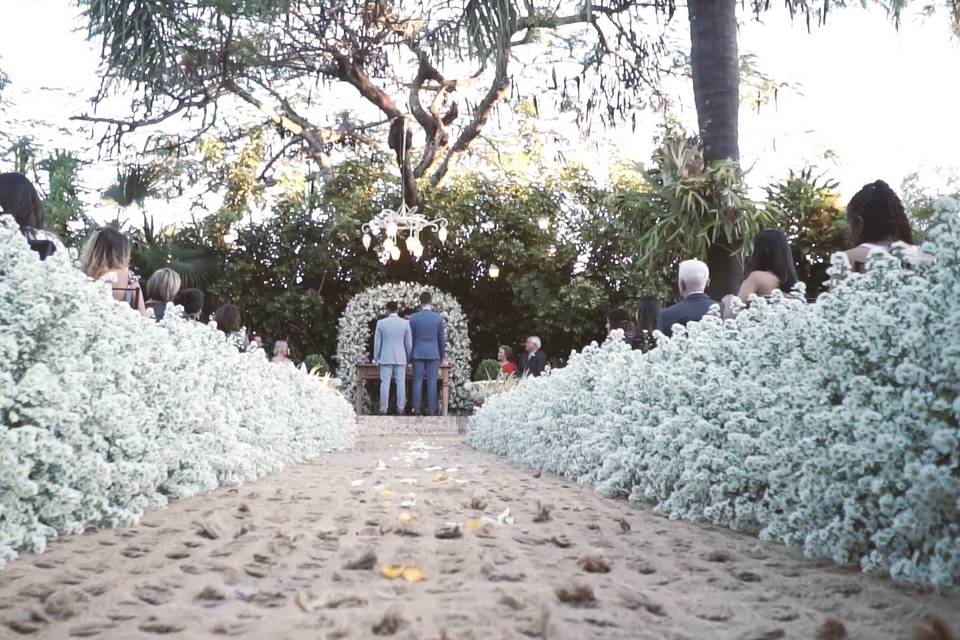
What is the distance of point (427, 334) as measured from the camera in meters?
13.0

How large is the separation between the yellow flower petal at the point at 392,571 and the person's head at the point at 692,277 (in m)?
3.60

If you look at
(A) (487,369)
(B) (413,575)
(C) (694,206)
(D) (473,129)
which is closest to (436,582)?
(B) (413,575)

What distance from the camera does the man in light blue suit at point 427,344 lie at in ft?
42.4

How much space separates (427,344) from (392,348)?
2.43 ft

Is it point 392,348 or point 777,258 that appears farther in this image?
point 392,348

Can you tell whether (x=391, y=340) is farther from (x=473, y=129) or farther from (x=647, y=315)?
(x=647, y=315)

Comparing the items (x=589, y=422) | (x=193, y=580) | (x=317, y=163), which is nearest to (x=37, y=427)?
(x=193, y=580)

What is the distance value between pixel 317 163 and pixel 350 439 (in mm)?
9183

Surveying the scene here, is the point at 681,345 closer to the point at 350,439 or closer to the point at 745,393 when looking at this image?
the point at 745,393

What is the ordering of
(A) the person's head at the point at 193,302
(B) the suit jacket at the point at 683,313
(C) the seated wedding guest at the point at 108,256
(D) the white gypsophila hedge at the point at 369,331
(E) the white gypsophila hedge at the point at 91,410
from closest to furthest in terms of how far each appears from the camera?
(E) the white gypsophila hedge at the point at 91,410
(C) the seated wedding guest at the point at 108,256
(B) the suit jacket at the point at 683,313
(A) the person's head at the point at 193,302
(D) the white gypsophila hedge at the point at 369,331

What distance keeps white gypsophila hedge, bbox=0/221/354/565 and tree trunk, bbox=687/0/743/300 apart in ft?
14.7

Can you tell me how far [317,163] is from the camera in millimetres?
16844

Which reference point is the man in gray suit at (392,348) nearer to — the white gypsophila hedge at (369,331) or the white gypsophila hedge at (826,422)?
the white gypsophila hedge at (369,331)

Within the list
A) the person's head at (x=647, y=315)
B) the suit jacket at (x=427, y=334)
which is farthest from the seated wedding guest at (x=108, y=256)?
the suit jacket at (x=427, y=334)
